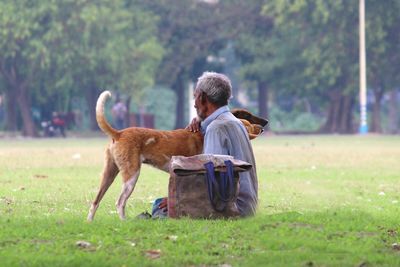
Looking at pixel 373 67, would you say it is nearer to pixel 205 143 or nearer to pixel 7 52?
pixel 7 52

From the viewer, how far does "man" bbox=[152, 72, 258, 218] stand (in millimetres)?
11086

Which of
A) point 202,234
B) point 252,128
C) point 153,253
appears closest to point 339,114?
point 252,128

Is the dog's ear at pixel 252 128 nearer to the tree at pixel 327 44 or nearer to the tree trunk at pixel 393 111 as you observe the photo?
the tree at pixel 327 44

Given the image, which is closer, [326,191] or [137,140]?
[137,140]

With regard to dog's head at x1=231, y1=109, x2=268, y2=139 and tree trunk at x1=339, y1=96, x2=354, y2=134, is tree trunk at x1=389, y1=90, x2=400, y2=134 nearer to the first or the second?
tree trunk at x1=339, y1=96, x2=354, y2=134

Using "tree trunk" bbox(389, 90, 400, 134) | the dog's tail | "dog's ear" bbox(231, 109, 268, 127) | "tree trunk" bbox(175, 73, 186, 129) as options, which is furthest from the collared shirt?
"tree trunk" bbox(389, 90, 400, 134)

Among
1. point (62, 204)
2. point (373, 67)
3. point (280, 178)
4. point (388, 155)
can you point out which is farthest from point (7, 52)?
point (62, 204)

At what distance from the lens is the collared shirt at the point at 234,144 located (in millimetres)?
11125

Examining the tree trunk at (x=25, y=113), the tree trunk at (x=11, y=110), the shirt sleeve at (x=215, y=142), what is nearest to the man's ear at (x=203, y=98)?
the shirt sleeve at (x=215, y=142)

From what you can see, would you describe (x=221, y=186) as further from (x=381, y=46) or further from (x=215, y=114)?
(x=381, y=46)

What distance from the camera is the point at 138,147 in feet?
40.7

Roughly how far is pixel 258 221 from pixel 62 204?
462 cm

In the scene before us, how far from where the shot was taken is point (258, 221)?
1095 cm

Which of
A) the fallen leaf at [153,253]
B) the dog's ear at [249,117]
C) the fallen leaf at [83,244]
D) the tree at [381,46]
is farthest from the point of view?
the tree at [381,46]
